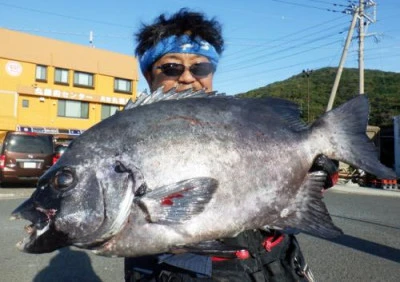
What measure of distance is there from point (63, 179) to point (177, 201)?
Answer: 44cm

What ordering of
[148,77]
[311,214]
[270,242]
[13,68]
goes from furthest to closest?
[13,68], [148,77], [270,242], [311,214]

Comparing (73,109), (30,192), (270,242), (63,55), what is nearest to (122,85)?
(73,109)

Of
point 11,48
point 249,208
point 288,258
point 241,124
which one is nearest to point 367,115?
point 241,124

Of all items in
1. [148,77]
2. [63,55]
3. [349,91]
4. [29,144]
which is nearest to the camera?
[148,77]

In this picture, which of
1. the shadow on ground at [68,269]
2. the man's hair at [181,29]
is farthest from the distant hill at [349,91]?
the man's hair at [181,29]

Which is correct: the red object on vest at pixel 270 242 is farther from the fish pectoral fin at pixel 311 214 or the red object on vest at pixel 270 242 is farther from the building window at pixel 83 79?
the building window at pixel 83 79

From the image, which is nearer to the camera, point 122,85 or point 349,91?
point 122,85

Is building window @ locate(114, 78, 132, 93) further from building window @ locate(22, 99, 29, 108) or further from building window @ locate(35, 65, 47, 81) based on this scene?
building window @ locate(22, 99, 29, 108)

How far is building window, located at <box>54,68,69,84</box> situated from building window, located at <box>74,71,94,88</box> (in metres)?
0.83

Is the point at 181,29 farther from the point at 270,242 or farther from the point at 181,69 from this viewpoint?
the point at 270,242

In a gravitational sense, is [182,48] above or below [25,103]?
below

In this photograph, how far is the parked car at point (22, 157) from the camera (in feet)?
45.9

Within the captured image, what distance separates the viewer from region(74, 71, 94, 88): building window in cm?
3734

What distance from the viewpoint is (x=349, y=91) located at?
56.0 m
